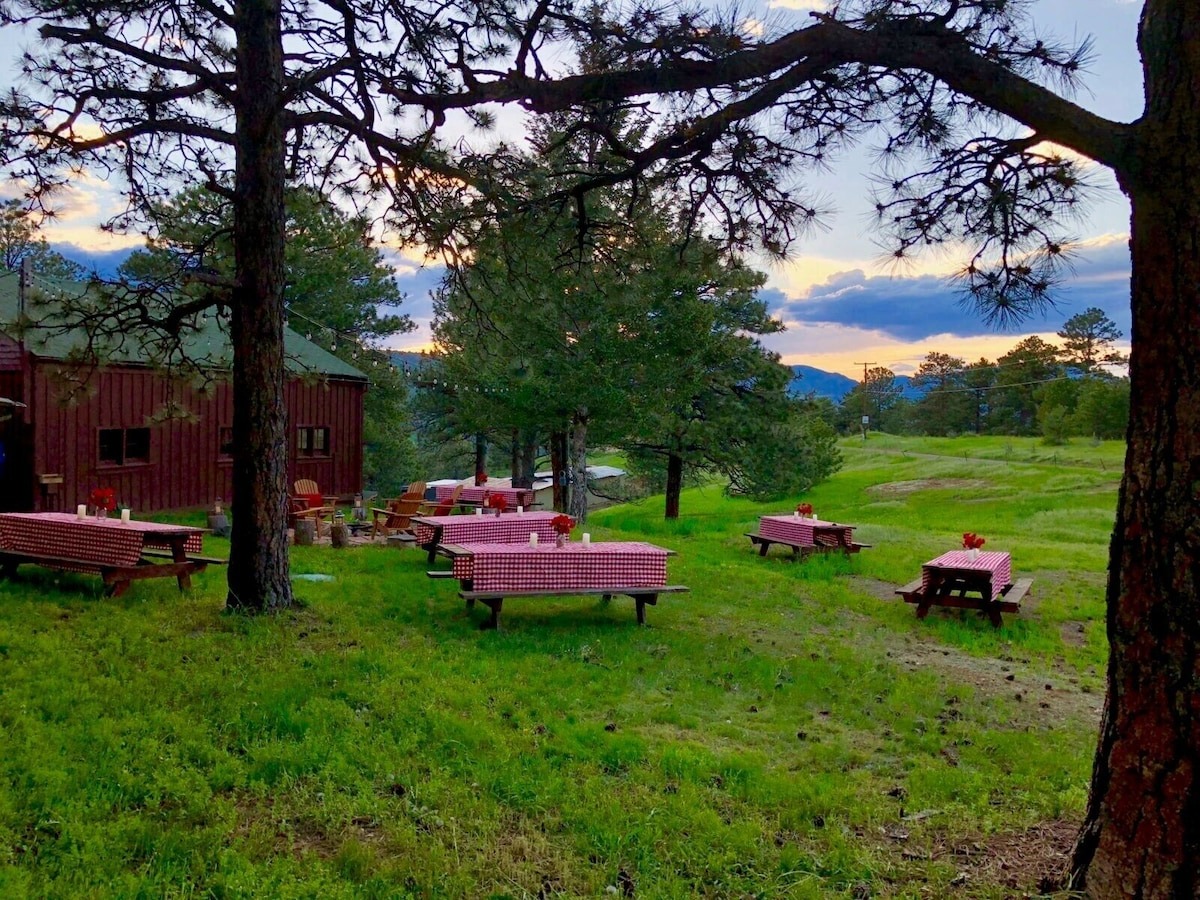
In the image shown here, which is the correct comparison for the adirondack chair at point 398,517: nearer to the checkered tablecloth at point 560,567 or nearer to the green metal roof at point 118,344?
the green metal roof at point 118,344

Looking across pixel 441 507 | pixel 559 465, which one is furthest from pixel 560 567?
pixel 559 465

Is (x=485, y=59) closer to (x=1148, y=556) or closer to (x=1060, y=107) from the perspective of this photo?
(x=1060, y=107)

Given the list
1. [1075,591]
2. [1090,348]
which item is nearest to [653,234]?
[1075,591]

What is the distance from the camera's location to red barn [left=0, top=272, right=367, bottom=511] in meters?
12.4

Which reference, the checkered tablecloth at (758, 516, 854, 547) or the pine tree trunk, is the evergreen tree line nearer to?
the pine tree trunk

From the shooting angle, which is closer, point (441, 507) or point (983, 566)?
point (983, 566)

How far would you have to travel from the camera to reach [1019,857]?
131 inches

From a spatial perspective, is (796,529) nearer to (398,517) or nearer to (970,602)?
(970,602)

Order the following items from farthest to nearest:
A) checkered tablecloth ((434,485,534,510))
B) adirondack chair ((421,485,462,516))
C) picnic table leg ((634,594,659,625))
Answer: checkered tablecloth ((434,485,534,510)), adirondack chair ((421,485,462,516)), picnic table leg ((634,594,659,625))

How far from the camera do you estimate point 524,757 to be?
4207 millimetres

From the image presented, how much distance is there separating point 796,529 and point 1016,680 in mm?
6882

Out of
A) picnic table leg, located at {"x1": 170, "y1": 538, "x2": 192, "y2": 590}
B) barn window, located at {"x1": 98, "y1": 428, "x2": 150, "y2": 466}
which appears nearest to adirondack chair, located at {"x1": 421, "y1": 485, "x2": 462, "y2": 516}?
barn window, located at {"x1": 98, "y1": 428, "x2": 150, "y2": 466}

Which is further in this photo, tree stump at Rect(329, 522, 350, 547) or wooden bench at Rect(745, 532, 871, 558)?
wooden bench at Rect(745, 532, 871, 558)

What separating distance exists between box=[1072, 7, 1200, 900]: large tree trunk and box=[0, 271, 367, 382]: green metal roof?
7741 millimetres
